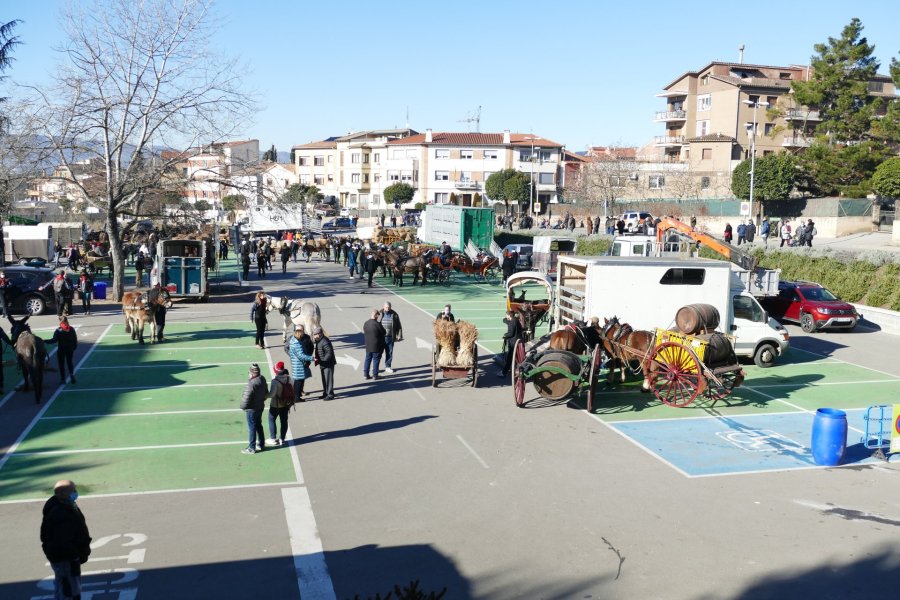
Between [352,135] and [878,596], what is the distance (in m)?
108

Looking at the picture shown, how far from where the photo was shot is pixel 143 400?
15383mm

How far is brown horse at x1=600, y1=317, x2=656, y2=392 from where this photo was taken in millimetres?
15898

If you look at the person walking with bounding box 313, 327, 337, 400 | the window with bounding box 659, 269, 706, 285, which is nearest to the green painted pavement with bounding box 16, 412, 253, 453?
the person walking with bounding box 313, 327, 337, 400

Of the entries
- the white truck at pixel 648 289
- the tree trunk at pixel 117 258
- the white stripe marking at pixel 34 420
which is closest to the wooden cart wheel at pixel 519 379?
the white truck at pixel 648 289

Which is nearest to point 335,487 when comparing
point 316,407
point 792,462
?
point 316,407

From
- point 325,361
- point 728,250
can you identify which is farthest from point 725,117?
point 325,361

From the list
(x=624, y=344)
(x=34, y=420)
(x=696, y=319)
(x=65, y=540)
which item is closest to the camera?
(x=65, y=540)

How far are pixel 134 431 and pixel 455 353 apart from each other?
6.29 meters

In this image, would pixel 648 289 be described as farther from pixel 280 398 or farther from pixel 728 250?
pixel 280 398

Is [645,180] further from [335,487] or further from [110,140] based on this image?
[335,487]

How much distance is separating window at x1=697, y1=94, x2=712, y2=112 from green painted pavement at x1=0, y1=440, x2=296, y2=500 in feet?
226

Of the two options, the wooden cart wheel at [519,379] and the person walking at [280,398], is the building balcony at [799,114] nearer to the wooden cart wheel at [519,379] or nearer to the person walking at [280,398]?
the wooden cart wheel at [519,379]

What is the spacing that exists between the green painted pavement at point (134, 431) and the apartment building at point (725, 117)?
5763cm

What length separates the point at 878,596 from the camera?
8211 millimetres
